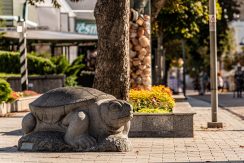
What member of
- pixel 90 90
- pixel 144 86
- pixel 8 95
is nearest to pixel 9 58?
pixel 8 95

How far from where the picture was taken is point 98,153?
37.8ft

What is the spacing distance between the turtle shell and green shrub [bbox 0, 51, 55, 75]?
18.5 meters

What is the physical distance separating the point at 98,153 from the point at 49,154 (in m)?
0.79

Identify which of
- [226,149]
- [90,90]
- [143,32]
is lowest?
[226,149]

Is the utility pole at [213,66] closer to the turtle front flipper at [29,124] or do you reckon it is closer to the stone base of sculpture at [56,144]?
the stone base of sculpture at [56,144]

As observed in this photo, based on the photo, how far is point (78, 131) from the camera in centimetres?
1167

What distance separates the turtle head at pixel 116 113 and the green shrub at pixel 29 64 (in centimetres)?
1912

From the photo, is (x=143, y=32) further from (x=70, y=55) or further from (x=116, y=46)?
(x=70, y=55)

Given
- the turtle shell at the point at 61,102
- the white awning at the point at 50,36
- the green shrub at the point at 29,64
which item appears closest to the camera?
the turtle shell at the point at 61,102

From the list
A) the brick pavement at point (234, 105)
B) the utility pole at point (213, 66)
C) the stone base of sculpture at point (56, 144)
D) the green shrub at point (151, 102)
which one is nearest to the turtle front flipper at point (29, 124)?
the stone base of sculpture at point (56, 144)

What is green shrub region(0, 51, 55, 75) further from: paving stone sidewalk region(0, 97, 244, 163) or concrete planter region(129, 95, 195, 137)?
concrete planter region(129, 95, 195, 137)

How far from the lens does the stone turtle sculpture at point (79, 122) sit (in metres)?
11.7

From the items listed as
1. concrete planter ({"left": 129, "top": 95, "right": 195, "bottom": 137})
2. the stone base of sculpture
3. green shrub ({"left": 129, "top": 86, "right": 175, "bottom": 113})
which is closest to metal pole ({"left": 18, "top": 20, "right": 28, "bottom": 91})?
green shrub ({"left": 129, "top": 86, "right": 175, "bottom": 113})

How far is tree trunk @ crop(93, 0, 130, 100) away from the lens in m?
14.3
